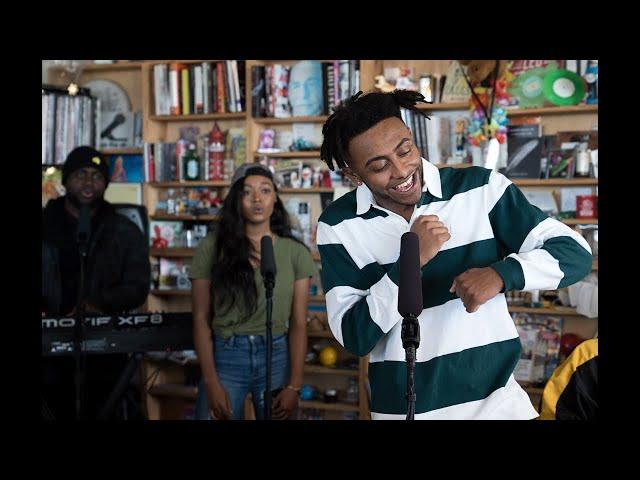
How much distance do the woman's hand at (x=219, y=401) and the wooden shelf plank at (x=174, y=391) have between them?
5.28ft

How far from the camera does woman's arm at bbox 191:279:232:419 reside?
2.62m

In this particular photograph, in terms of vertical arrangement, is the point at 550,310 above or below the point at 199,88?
below

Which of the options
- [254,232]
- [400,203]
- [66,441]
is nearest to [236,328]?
[254,232]

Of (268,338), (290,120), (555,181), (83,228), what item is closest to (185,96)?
(290,120)

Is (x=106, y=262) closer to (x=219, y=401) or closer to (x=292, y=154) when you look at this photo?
(x=219, y=401)

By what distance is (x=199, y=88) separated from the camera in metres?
4.26

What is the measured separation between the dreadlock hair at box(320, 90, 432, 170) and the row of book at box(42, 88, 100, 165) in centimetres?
320

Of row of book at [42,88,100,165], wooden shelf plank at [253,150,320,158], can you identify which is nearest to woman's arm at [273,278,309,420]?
wooden shelf plank at [253,150,320,158]

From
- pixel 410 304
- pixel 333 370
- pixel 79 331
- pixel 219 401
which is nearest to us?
pixel 410 304

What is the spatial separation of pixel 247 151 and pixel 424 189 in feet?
9.18

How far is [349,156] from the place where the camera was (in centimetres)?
145

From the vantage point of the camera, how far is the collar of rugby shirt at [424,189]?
143 centimetres

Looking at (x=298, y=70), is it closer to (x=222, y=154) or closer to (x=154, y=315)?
(x=222, y=154)

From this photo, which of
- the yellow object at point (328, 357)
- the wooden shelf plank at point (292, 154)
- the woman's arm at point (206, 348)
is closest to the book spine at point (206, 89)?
the wooden shelf plank at point (292, 154)
